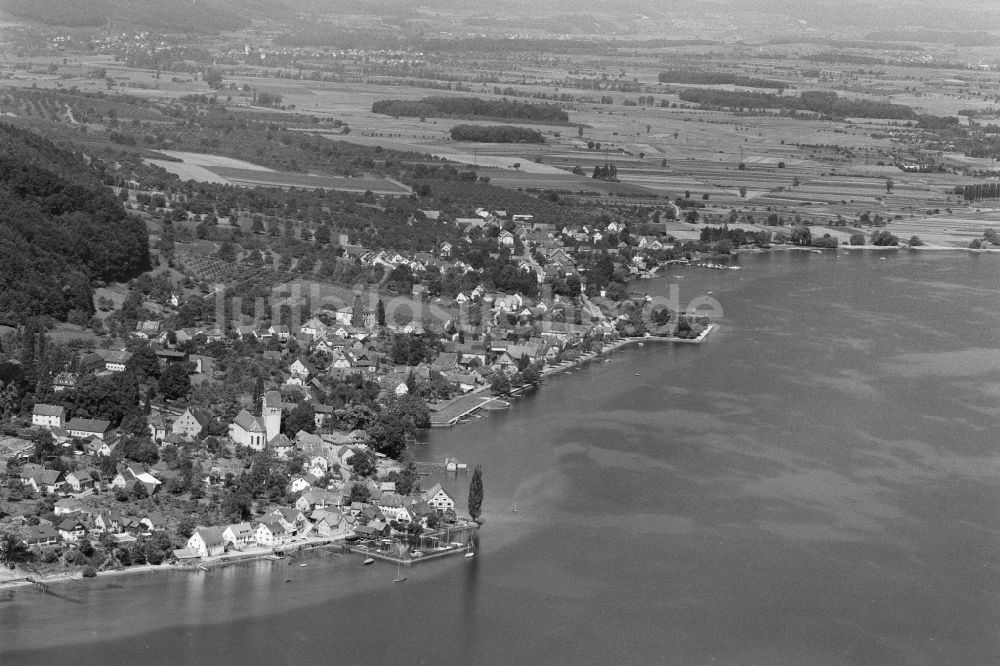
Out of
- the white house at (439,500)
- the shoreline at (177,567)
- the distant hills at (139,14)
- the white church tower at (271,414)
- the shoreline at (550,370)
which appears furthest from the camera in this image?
the distant hills at (139,14)

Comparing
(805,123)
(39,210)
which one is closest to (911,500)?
(39,210)

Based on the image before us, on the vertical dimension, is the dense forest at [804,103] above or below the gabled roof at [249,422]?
above

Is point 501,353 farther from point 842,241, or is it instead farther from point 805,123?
point 805,123

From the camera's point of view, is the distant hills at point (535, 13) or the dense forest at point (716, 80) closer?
the dense forest at point (716, 80)

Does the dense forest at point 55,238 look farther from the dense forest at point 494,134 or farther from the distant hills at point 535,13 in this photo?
the distant hills at point 535,13

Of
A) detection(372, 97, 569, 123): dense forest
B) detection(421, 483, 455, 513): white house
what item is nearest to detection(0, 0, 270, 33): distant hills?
detection(372, 97, 569, 123): dense forest

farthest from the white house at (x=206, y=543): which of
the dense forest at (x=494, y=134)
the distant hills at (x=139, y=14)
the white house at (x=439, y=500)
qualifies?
the distant hills at (x=139, y=14)

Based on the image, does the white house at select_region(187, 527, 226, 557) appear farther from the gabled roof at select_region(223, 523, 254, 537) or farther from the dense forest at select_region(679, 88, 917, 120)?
the dense forest at select_region(679, 88, 917, 120)

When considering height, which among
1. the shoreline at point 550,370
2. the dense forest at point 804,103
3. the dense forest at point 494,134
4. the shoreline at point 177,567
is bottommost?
the shoreline at point 177,567
